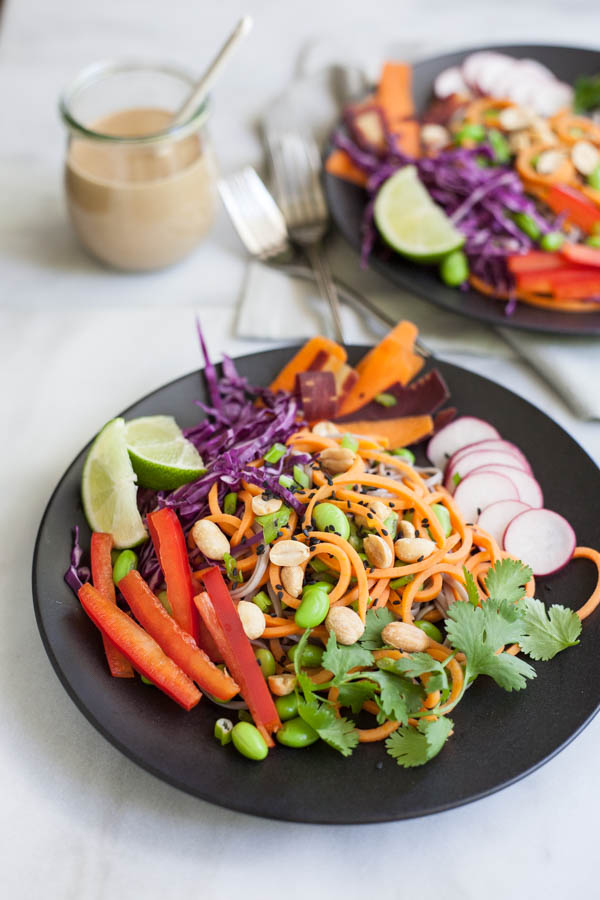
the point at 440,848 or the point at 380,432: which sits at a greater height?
the point at 380,432

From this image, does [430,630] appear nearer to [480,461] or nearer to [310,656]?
[310,656]

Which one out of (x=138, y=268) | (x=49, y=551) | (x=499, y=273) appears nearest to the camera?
(x=49, y=551)

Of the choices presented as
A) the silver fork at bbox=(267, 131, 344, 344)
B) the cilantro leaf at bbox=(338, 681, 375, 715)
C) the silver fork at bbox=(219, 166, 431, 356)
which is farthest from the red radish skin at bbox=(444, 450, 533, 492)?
the silver fork at bbox=(219, 166, 431, 356)

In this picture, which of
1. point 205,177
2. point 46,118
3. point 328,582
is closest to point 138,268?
point 205,177

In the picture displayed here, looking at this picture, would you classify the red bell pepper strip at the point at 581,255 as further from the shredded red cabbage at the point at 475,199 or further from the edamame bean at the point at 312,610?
the edamame bean at the point at 312,610

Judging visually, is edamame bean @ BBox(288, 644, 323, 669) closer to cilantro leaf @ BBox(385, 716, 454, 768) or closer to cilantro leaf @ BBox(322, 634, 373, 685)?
cilantro leaf @ BBox(322, 634, 373, 685)

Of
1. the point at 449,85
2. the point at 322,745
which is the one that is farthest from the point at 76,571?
the point at 449,85

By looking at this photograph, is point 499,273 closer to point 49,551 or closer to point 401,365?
point 401,365

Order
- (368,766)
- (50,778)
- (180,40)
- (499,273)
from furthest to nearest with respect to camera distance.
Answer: (180,40), (499,273), (50,778), (368,766)
